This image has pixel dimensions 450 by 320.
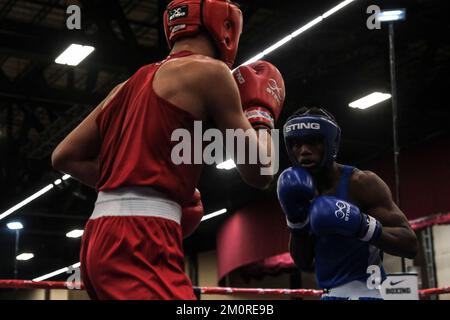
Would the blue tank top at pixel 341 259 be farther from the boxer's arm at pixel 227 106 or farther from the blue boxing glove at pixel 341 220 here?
the boxer's arm at pixel 227 106

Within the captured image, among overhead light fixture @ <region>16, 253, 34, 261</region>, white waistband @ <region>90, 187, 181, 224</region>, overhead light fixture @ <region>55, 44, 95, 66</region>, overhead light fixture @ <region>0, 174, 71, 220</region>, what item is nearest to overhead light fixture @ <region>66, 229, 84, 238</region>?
overhead light fixture @ <region>16, 253, 34, 261</region>

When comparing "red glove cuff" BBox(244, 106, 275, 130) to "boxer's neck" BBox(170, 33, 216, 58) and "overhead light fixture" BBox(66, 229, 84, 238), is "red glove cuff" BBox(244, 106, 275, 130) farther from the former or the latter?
"overhead light fixture" BBox(66, 229, 84, 238)

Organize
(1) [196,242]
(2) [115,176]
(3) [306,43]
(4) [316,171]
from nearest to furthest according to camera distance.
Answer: (2) [115,176]
(4) [316,171]
(3) [306,43]
(1) [196,242]

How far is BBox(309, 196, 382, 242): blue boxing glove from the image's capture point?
7.02 ft

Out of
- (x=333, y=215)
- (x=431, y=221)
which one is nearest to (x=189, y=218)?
(x=333, y=215)

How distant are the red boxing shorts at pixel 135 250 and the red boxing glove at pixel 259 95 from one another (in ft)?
0.90

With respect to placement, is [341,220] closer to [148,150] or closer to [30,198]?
[148,150]

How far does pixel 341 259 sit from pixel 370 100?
5.03 meters

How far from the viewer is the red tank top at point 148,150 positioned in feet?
4.79

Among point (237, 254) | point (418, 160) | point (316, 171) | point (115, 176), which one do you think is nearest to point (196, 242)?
point (237, 254)

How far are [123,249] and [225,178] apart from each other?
9.43 m

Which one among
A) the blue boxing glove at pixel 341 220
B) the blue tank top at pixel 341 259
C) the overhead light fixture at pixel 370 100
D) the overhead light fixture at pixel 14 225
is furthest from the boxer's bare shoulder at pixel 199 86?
the overhead light fixture at pixel 14 225
